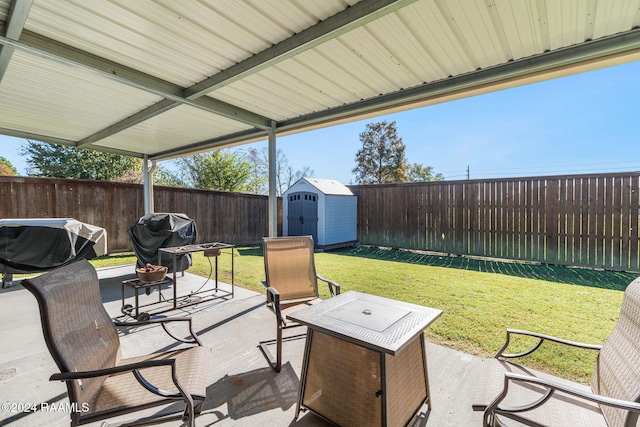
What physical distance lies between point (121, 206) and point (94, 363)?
311 inches

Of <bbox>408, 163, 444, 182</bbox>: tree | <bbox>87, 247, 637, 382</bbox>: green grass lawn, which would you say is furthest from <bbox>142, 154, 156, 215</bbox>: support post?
<bbox>408, 163, 444, 182</bbox>: tree

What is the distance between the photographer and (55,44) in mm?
2502

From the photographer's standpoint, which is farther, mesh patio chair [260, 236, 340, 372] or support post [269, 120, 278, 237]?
support post [269, 120, 278, 237]

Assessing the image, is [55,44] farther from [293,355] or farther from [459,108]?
[459,108]

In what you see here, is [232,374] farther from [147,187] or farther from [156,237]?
[147,187]

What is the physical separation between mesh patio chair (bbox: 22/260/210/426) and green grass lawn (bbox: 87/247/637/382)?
2273mm

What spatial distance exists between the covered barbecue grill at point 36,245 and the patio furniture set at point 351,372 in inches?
141

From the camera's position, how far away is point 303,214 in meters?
9.28

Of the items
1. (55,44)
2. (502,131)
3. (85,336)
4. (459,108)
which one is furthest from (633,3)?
(502,131)

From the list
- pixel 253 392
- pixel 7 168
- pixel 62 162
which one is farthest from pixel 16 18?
pixel 7 168

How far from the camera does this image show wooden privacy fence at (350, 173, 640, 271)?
18.6ft

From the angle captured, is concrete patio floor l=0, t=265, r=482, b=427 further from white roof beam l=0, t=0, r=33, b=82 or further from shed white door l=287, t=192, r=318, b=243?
shed white door l=287, t=192, r=318, b=243

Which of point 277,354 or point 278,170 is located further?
point 278,170

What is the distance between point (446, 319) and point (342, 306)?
1.88 metres
